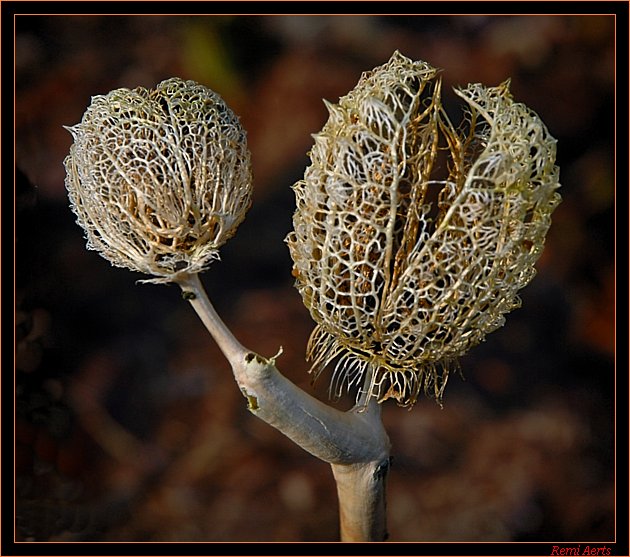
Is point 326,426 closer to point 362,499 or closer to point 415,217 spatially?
point 362,499

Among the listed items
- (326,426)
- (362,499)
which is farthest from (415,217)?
(362,499)

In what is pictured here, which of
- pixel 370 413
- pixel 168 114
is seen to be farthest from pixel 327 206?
pixel 370 413

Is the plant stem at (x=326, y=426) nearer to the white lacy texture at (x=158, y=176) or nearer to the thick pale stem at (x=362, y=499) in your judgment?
the thick pale stem at (x=362, y=499)

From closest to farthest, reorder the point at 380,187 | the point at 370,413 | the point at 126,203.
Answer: the point at 380,187
the point at 126,203
the point at 370,413

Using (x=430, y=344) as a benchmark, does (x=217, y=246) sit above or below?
above

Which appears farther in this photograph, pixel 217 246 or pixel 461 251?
pixel 217 246

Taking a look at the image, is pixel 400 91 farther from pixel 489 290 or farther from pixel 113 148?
pixel 113 148
